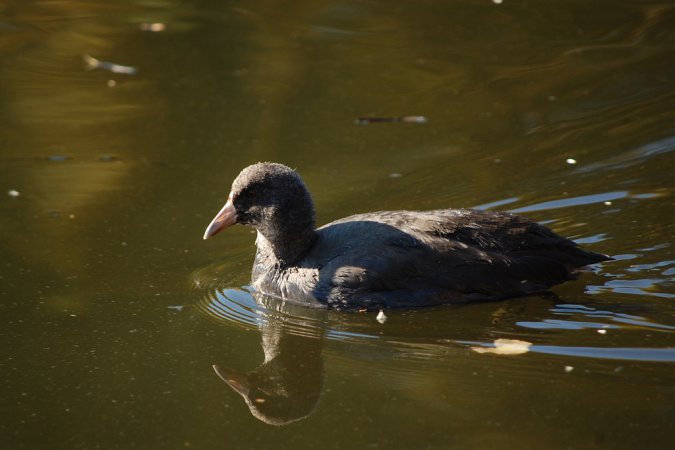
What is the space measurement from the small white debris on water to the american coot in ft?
2.10

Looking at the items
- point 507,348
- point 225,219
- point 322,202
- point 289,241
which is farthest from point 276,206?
point 507,348

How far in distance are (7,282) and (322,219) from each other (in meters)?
2.23

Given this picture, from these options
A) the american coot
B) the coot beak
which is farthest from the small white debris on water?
the coot beak

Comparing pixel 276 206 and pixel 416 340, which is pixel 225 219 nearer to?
pixel 276 206

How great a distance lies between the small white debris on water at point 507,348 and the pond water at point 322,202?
18 millimetres

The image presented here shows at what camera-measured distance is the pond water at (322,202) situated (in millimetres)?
5129

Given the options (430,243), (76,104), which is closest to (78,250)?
(430,243)

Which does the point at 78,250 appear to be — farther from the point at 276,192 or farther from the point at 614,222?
the point at 614,222

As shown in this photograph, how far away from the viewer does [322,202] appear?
791cm

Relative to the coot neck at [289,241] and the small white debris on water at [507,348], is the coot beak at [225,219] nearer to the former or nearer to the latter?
the coot neck at [289,241]

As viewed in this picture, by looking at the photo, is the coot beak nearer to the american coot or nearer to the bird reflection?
the american coot

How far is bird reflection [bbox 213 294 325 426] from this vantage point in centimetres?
525

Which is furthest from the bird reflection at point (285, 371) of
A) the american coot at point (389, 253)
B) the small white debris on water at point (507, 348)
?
the small white debris on water at point (507, 348)

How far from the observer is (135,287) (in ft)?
21.9
